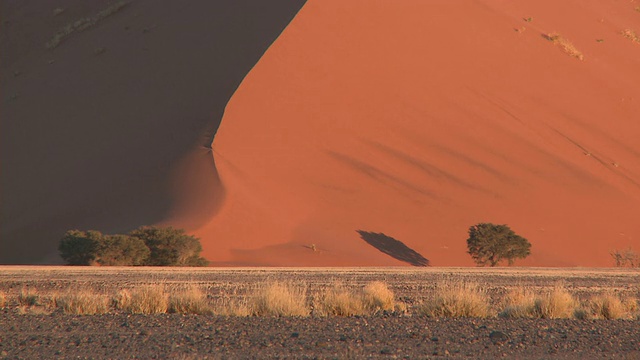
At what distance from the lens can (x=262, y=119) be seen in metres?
34.1

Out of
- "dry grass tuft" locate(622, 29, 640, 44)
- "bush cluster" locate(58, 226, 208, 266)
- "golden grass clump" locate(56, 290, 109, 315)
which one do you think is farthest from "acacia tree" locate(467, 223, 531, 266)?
"dry grass tuft" locate(622, 29, 640, 44)

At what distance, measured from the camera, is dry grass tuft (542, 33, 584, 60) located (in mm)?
45250

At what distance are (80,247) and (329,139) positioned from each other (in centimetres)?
1051

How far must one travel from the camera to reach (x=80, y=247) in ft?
89.9

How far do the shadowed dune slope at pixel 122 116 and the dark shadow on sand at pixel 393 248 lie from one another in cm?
510

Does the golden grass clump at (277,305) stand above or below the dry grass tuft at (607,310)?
below

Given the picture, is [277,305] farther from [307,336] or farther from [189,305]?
[307,336]

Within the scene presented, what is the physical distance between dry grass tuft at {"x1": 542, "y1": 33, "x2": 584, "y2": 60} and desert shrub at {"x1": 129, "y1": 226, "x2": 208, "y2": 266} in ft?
79.4

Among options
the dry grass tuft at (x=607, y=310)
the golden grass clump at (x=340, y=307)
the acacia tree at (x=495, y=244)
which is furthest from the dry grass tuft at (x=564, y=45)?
the golden grass clump at (x=340, y=307)

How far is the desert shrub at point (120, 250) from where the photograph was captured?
89.4 ft

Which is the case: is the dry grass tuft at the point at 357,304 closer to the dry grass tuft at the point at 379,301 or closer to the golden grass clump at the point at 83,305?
the dry grass tuft at the point at 379,301

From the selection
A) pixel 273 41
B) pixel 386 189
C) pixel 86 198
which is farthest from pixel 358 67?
pixel 86 198

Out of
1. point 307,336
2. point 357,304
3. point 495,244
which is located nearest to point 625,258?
point 495,244

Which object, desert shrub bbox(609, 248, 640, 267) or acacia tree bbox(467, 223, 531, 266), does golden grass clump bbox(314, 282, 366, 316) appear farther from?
desert shrub bbox(609, 248, 640, 267)
